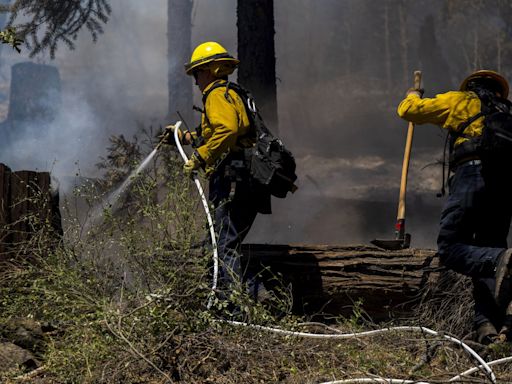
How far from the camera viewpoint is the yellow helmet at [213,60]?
6.02 metres

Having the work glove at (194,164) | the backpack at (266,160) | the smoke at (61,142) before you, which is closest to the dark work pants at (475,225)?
the backpack at (266,160)

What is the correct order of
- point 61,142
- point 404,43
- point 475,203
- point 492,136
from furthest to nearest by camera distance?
1. point 404,43
2. point 61,142
3. point 475,203
4. point 492,136

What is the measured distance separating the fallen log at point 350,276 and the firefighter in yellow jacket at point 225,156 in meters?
0.38

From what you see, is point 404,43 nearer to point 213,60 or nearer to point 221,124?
point 213,60

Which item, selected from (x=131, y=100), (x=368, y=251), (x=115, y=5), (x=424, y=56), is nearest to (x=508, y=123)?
(x=368, y=251)

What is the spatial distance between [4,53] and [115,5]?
11.4 ft

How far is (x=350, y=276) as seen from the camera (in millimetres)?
6305

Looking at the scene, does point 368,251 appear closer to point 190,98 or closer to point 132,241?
point 132,241

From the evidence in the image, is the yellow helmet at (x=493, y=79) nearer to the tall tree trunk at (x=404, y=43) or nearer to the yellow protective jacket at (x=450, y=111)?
the yellow protective jacket at (x=450, y=111)

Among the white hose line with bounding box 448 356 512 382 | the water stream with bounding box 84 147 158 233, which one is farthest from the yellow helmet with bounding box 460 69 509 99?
the water stream with bounding box 84 147 158 233

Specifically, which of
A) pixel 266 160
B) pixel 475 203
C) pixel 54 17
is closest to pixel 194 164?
pixel 266 160

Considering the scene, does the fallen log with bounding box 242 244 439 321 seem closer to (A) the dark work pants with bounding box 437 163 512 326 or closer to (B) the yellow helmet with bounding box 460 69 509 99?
(A) the dark work pants with bounding box 437 163 512 326

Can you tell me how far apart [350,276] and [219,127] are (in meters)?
1.50

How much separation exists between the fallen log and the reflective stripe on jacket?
85cm
